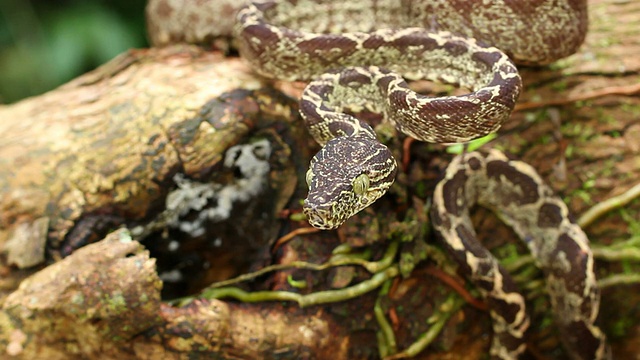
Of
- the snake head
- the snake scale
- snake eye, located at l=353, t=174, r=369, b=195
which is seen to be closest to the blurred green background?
the snake scale

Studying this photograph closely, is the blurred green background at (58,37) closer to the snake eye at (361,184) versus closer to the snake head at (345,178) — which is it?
the snake head at (345,178)

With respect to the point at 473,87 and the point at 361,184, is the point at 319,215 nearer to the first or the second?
the point at 361,184

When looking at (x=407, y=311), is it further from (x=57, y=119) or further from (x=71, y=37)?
(x=71, y=37)

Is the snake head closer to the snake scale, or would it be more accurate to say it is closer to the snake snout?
the snake snout

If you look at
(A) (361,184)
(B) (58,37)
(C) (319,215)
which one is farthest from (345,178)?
(B) (58,37)

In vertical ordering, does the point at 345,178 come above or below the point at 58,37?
above
